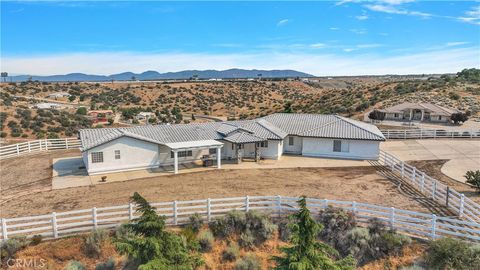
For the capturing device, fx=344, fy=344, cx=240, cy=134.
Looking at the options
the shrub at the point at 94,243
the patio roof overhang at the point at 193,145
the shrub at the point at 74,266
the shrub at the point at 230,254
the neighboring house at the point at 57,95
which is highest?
the neighboring house at the point at 57,95

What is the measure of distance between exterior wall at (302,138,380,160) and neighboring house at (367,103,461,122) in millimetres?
24973

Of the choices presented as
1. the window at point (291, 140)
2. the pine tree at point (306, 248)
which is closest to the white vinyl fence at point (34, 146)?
the window at point (291, 140)

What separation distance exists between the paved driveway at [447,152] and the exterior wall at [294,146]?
9017 mm

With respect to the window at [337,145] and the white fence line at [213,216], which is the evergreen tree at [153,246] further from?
the window at [337,145]

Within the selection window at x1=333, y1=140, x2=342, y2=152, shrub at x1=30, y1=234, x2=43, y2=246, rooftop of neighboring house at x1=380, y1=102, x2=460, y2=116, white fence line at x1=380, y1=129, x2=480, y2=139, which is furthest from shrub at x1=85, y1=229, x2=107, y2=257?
rooftop of neighboring house at x1=380, y1=102, x2=460, y2=116

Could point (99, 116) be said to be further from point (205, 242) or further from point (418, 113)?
point (418, 113)

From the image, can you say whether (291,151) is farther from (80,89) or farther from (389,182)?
(80,89)

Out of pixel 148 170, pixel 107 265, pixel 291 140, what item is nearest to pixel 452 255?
pixel 107 265

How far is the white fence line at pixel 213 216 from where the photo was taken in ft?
48.0

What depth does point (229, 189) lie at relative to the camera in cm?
2164

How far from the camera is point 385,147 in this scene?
3531cm

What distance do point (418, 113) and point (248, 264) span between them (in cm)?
4723

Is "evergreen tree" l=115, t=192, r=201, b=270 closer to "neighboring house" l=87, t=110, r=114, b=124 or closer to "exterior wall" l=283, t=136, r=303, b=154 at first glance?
"exterior wall" l=283, t=136, r=303, b=154

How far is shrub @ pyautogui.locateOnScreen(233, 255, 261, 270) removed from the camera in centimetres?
1395
